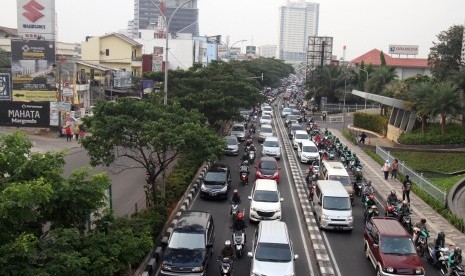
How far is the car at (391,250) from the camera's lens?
48.1 feet

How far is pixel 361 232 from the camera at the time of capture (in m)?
20.3

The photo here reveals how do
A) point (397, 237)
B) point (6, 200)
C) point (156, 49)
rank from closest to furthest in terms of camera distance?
point (6, 200) < point (397, 237) < point (156, 49)

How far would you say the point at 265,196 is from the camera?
2123 cm

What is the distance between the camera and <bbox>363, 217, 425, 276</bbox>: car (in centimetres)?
1467

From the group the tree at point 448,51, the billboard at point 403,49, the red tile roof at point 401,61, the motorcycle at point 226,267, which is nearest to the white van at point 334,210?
the motorcycle at point 226,267

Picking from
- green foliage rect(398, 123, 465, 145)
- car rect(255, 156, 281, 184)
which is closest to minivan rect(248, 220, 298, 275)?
car rect(255, 156, 281, 184)

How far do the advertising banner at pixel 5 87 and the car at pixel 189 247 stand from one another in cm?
3086

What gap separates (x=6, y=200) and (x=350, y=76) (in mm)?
68272

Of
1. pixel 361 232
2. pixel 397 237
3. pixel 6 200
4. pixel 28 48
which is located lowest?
pixel 361 232

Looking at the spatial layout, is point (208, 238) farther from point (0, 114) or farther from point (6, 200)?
point (0, 114)

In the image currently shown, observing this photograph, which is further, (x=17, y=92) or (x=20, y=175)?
(x=17, y=92)

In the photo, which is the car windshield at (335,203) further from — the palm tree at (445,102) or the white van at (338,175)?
the palm tree at (445,102)

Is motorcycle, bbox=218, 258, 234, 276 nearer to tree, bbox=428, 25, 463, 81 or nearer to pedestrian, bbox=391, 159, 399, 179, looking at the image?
pedestrian, bbox=391, 159, 399, 179

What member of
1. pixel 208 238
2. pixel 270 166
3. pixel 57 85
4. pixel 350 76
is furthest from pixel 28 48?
pixel 350 76
